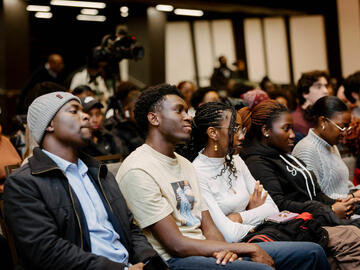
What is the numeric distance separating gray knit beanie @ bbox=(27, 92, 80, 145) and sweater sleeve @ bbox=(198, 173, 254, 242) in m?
0.94

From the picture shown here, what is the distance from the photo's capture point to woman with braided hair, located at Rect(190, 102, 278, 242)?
2.66 meters

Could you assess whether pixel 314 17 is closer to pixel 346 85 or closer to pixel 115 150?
pixel 346 85

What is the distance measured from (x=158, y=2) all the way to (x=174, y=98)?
829 cm

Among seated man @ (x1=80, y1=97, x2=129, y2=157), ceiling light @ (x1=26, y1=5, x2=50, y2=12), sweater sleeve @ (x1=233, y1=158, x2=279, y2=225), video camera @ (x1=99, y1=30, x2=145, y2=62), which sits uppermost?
ceiling light @ (x1=26, y1=5, x2=50, y2=12)

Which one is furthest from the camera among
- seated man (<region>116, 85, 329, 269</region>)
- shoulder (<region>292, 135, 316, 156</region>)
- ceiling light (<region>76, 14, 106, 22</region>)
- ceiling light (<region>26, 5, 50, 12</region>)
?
ceiling light (<region>76, 14, 106, 22</region>)

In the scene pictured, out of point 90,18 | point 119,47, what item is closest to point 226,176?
point 119,47

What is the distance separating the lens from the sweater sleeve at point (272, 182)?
3018 millimetres

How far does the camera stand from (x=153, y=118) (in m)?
2.64

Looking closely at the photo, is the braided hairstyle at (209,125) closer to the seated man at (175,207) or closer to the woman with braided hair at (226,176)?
the woman with braided hair at (226,176)

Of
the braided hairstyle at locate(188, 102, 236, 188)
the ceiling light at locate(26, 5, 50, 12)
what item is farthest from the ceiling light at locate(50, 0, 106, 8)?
the braided hairstyle at locate(188, 102, 236, 188)

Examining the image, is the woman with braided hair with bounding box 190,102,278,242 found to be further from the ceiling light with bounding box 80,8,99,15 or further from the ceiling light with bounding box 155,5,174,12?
the ceiling light with bounding box 80,8,99,15

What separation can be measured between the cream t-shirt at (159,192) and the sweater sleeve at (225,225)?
0.33 feet

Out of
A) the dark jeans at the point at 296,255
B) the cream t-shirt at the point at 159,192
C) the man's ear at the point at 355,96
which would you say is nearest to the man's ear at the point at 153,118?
the cream t-shirt at the point at 159,192

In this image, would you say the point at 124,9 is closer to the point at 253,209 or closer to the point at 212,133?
the point at 212,133
